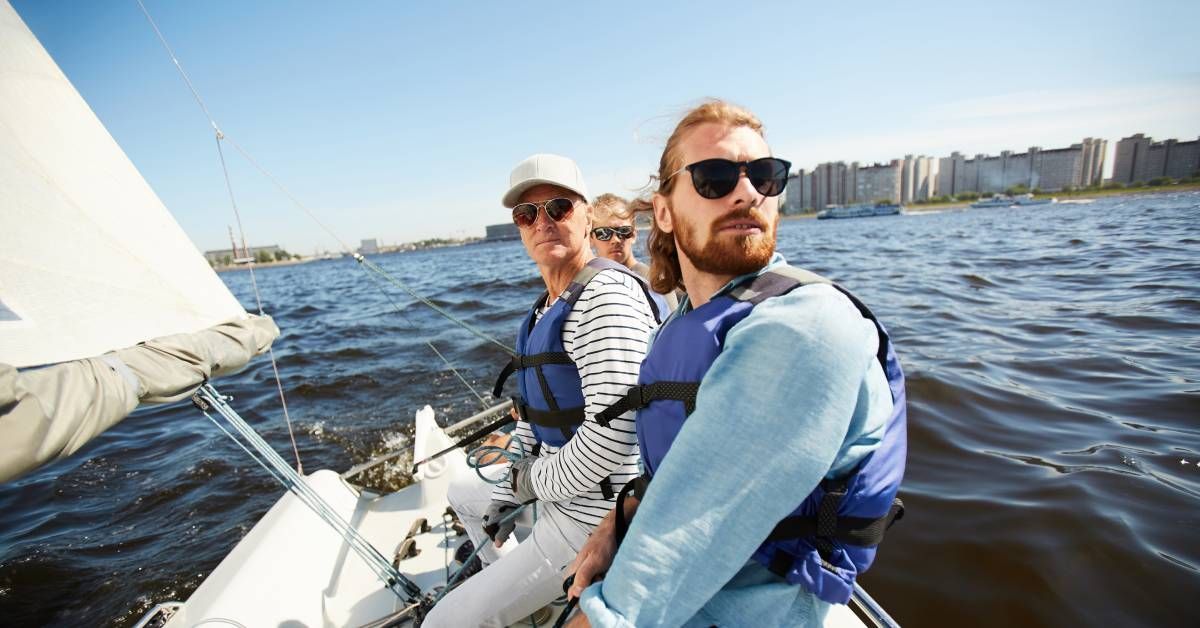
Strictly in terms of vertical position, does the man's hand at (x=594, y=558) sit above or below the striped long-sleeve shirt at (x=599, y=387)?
below

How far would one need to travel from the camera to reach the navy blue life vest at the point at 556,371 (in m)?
2.01

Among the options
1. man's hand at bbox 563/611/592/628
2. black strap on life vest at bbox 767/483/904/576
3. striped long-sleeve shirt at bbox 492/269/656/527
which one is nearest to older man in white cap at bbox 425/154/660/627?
striped long-sleeve shirt at bbox 492/269/656/527

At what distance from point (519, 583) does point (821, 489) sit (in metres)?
1.38

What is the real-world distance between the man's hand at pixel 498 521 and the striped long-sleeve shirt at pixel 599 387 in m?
0.45

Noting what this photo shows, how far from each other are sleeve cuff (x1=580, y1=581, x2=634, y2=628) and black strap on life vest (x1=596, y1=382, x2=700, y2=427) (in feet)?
1.60

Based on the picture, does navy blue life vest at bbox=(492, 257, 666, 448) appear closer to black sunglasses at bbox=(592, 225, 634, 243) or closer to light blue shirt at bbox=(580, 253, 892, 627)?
light blue shirt at bbox=(580, 253, 892, 627)

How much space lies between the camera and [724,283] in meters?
1.39

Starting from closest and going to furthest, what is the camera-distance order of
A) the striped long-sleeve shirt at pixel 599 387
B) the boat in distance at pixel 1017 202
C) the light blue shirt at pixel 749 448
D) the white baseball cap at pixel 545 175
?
the light blue shirt at pixel 749 448 → the striped long-sleeve shirt at pixel 599 387 → the white baseball cap at pixel 545 175 → the boat in distance at pixel 1017 202

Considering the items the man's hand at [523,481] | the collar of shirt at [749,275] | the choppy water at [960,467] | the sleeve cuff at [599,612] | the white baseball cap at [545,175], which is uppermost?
the white baseball cap at [545,175]

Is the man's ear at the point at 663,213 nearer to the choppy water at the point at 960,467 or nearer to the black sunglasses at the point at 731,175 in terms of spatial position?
the black sunglasses at the point at 731,175

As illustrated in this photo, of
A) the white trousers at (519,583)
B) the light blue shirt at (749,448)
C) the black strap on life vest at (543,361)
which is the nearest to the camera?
the light blue shirt at (749,448)

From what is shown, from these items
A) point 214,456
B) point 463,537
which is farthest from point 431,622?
point 214,456

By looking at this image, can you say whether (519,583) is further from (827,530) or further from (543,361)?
(827,530)

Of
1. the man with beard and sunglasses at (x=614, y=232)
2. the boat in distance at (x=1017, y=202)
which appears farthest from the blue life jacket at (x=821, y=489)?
the boat in distance at (x=1017, y=202)
